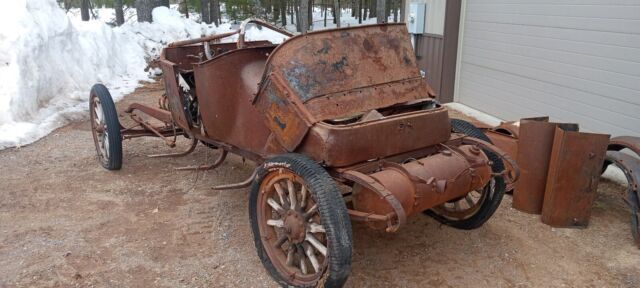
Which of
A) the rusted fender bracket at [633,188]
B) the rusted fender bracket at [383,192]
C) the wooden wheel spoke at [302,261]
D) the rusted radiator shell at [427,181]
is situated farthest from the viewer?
the rusted fender bracket at [633,188]

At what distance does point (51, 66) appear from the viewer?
369 inches

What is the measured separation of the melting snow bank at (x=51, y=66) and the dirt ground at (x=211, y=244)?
230cm

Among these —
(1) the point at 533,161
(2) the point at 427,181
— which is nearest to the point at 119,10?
(1) the point at 533,161

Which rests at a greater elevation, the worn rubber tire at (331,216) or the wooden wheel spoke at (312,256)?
the worn rubber tire at (331,216)

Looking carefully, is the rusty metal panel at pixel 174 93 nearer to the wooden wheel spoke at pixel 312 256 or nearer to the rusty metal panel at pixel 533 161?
the wooden wheel spoke at pixel 312 256

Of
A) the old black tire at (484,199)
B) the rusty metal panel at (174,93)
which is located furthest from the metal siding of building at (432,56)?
the rusty metal panel at (174,93)

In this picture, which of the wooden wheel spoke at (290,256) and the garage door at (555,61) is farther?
the garage door at (555,61)

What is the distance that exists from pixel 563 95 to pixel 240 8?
2077 cm

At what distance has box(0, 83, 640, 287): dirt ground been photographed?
3822mm

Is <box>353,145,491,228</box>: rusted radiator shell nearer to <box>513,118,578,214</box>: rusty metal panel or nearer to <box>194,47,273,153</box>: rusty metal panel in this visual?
<box>194,47,273,153</box>: rusty metal panel

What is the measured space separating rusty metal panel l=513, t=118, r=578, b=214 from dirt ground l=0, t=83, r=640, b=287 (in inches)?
6.1

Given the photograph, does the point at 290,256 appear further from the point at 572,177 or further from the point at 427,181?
the point at 572,177

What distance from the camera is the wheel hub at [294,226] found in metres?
3.40

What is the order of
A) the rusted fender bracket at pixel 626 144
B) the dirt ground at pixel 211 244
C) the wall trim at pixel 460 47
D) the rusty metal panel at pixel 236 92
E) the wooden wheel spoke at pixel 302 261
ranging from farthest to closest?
the wall trim at pixel 460 47 → the rusted fender bracket at pixel 626 144 → the rusty metal panel at pixel 236 92 → the dirt ground at pixel 211 244 → the wooden wheel spoke at pixel 302 261
